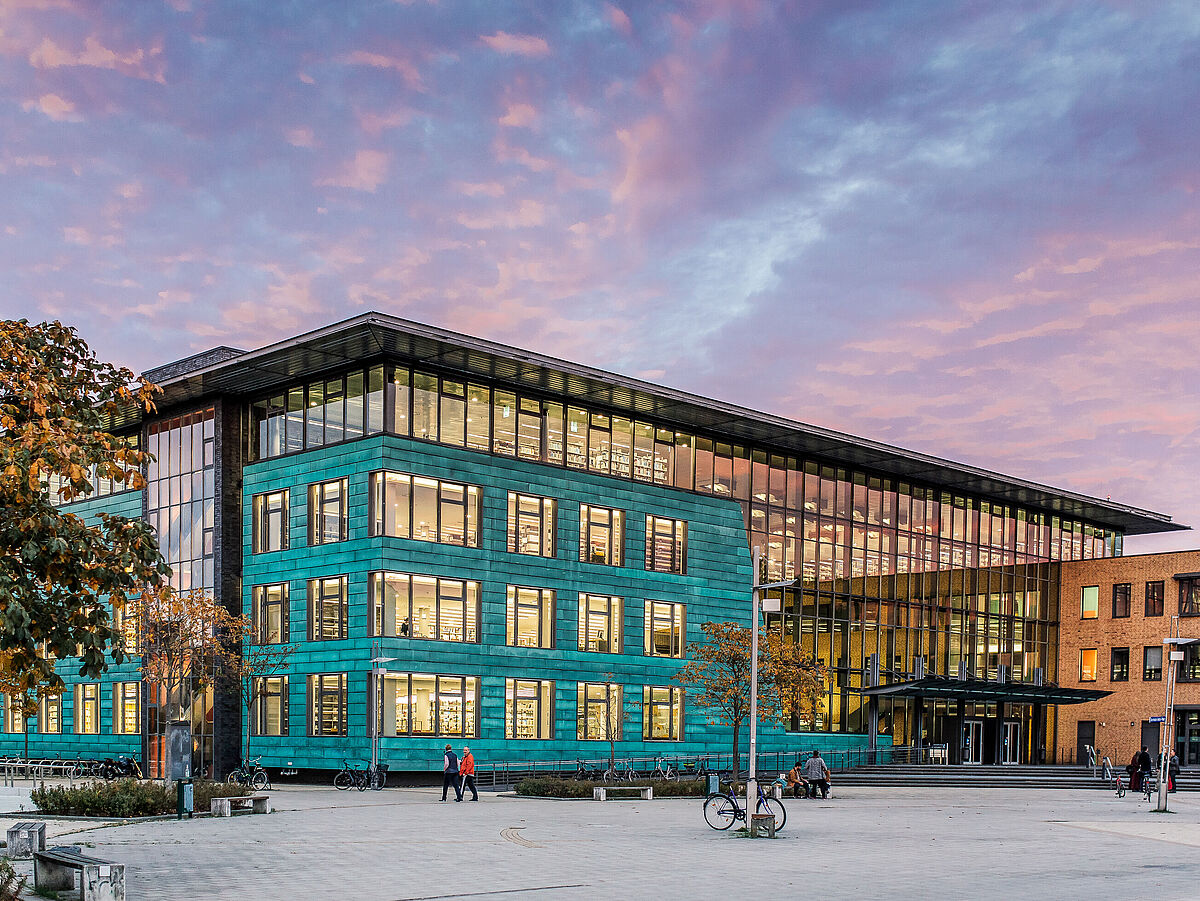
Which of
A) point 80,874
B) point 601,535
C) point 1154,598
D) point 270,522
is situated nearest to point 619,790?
point 601,535

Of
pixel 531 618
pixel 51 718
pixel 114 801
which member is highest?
pixel 531 618

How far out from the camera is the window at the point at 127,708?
2100 inches

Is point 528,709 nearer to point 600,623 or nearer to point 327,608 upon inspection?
point 600,623

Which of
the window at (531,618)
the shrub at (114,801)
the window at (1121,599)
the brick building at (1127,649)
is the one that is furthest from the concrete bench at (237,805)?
the window at (1121,599)

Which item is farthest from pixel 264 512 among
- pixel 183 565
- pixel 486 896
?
pixel 486 896

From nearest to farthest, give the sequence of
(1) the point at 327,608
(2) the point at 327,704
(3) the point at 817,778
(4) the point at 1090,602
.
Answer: (3) the point at 817,778 < (2) the point at 327,704 < (1) the point at 327,608 < (4) the point at 1090,602

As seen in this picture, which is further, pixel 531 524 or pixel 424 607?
pixel 531 524

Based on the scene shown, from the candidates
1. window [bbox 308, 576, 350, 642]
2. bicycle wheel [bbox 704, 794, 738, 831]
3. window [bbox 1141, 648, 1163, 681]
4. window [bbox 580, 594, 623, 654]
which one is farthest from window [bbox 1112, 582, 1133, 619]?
bicycle wheel [bbox 704, 794, 738, 831]

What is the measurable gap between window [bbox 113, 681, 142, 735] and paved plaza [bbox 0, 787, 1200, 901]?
21612 mm

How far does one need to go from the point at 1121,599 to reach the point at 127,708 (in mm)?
51303

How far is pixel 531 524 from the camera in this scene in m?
50.2

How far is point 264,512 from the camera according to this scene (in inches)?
1964

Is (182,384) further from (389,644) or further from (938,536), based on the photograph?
(938,536)

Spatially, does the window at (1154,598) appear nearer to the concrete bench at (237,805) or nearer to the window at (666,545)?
the window at (666,545)
